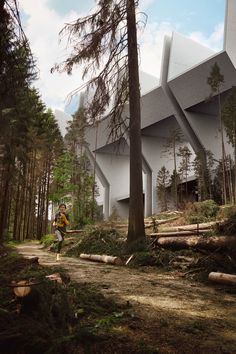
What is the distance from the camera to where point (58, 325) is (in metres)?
3.09

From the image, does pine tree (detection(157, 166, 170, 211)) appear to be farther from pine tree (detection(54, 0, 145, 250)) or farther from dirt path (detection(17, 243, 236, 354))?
dirt path (detection(17, 243, 236, 354))

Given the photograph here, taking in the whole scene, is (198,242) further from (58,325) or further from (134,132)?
(58,325)

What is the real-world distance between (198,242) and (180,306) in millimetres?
3935

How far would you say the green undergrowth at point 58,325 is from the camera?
2.52m

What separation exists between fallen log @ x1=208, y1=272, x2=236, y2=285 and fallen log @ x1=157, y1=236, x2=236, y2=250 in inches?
38.6

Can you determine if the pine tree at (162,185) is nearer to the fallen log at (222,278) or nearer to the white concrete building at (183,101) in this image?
the white concrete building at (183,101)

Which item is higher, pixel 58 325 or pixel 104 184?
pixel 104 184

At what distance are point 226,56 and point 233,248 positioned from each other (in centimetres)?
2475

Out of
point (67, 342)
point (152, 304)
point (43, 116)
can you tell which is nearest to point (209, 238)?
point (152, 304)

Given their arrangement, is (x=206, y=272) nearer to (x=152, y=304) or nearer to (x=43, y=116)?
(x=152, y=304)

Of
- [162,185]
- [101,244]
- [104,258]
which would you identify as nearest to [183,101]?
[162,185]

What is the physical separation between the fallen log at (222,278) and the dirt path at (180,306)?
0.22 m

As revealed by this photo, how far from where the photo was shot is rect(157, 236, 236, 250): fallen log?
7508mm

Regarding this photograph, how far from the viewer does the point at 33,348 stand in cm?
247
